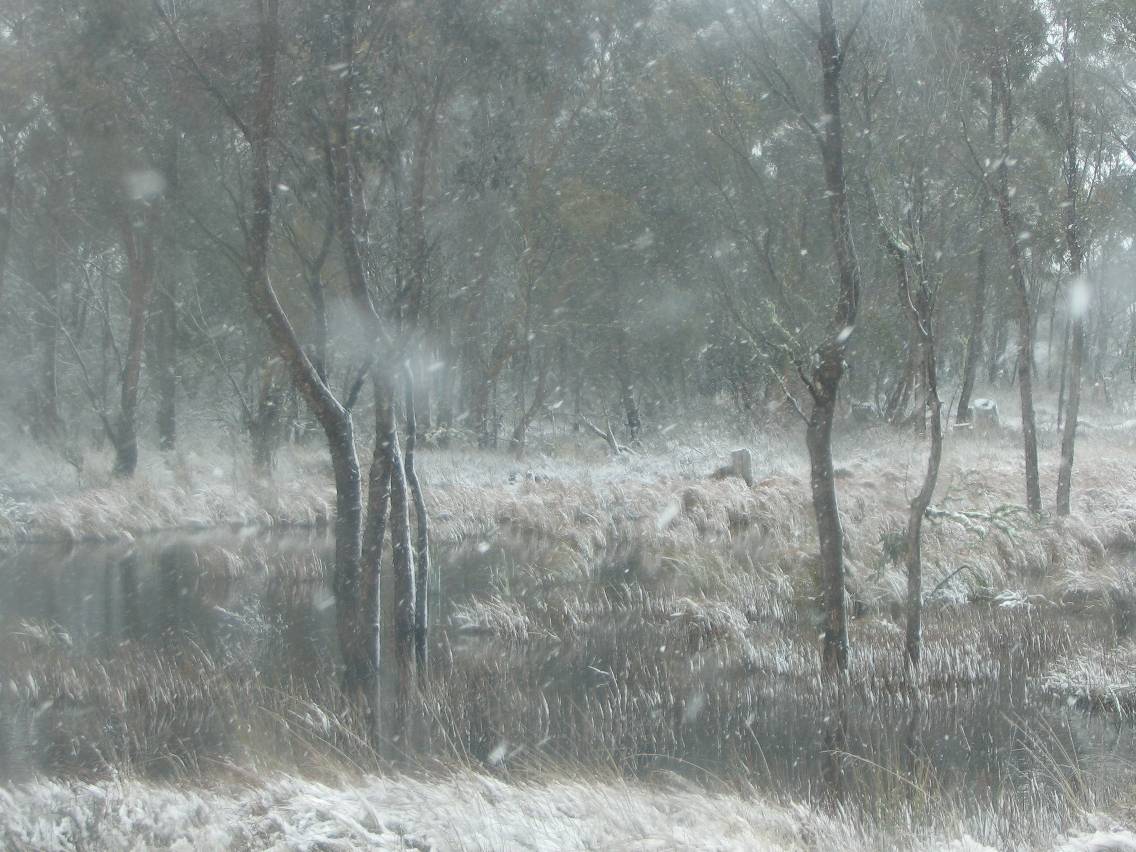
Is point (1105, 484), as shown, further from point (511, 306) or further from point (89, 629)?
point (511, 306)

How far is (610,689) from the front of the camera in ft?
26.4

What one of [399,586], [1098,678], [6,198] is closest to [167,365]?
[6,198]

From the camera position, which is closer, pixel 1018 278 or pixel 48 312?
pixel 1018 278

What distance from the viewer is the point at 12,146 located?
1858 cm

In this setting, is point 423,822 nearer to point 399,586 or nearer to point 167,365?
point 399,586

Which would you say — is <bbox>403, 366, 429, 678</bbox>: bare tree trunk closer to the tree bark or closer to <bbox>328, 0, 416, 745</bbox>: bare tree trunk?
<bbox>328, 0, 416, 745</bbox>: bare tree trunk

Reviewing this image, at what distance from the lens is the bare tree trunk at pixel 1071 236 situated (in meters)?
11.6

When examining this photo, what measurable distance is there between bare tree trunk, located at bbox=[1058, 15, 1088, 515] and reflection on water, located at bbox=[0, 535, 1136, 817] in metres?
4.15

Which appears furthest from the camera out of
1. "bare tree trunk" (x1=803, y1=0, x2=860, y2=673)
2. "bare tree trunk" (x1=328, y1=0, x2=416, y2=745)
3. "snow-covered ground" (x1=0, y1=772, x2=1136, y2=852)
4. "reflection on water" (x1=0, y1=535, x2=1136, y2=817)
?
"bare tree trunk" (x1=328, y1=0, x2=416, y2=745)

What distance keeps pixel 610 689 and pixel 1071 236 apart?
25.4ft

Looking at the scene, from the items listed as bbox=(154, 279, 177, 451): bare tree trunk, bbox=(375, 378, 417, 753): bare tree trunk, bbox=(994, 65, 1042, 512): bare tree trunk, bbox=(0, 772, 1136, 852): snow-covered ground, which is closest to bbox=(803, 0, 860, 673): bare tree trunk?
bbox=(0, 772, 1136, 852): snow-covered ground

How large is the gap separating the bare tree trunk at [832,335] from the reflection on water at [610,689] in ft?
2.43

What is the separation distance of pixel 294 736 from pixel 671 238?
21.0 meters

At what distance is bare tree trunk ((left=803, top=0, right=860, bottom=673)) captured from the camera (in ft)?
23.6
